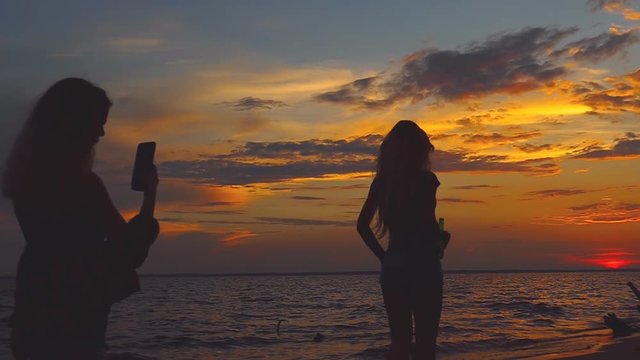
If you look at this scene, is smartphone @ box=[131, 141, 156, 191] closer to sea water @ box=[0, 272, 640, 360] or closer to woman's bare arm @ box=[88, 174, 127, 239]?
woman's bare arm @ box=[88, 174, 127, 239]

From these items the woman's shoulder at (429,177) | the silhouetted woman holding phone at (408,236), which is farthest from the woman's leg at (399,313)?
the woman's shoulder at (429,177)

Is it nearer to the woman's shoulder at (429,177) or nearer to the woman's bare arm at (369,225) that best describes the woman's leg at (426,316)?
the woman's bare arm at (369,225)

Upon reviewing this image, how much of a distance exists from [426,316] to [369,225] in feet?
2.65

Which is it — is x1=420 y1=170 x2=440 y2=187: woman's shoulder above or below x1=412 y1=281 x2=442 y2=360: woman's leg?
above

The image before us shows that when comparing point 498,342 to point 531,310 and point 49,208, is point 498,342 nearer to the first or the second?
point 531,310

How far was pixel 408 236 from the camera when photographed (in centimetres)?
469

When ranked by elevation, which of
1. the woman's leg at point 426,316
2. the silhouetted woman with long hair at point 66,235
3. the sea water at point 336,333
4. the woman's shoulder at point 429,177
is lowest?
the sea water at point 336,333

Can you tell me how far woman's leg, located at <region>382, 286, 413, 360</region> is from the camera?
4.67 metres

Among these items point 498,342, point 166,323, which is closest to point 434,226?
point 498,342

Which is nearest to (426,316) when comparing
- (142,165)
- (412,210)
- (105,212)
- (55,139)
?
(412,210)

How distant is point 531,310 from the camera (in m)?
40.0

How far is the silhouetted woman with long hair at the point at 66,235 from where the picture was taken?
2.68 meters

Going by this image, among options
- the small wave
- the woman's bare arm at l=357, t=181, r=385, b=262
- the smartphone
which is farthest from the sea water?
the smartphone

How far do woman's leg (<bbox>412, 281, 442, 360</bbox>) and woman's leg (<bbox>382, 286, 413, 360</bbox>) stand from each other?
7cm
